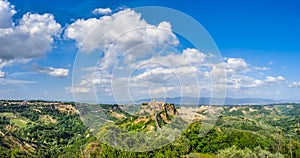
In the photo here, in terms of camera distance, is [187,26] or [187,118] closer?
[187,26]

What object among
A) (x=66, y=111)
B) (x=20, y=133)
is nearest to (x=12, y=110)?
(x=66, y=111)

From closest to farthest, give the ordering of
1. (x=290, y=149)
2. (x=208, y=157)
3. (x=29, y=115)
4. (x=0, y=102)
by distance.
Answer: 1. (x=208, y=157)
2. (x=290, y=149)
3. (x=29, y=115)
4. (x=0, y=102)

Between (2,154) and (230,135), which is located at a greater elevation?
(230,135)

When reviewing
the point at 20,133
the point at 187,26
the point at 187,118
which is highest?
the point at 187,26

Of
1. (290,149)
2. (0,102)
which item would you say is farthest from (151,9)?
(0,102)

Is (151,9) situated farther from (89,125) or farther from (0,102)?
(0,102)

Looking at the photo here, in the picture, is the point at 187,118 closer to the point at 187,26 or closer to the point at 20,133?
the point at 187,26

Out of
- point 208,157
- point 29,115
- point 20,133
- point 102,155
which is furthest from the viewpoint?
point 29,115
